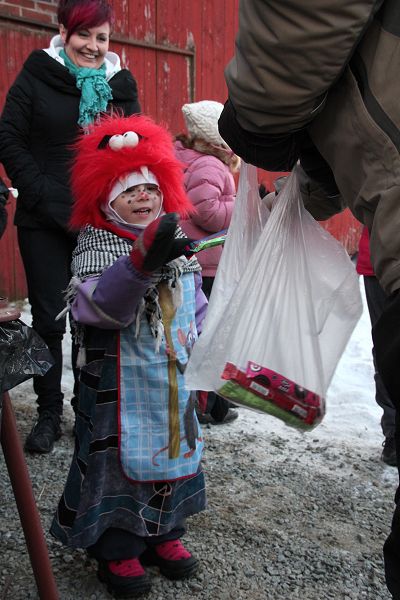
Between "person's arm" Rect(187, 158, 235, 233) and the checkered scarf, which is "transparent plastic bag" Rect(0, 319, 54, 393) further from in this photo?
"person's arm" Rect(187, 158, 235, 233)

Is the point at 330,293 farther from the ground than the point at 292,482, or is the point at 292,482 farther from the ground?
the point at 330,293

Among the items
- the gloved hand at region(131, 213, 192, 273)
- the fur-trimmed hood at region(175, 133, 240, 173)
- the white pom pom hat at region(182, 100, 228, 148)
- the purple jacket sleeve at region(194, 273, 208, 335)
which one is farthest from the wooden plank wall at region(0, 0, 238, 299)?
the gloved hand at region(131, 213, 192, 273)

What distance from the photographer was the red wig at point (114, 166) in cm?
232

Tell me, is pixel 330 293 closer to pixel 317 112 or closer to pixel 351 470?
pixel 317 112

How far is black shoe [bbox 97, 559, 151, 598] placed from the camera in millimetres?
2254

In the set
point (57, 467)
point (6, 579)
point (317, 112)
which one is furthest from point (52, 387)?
point (317, 112)

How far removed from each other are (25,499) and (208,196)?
2.34 metres

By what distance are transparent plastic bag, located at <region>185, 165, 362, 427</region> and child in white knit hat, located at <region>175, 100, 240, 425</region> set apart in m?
2.17

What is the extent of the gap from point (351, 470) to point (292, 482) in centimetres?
38

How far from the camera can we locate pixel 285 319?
1513mm

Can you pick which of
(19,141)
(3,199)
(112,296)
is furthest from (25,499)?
(19,141)

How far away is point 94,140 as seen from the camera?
2439 millimetres

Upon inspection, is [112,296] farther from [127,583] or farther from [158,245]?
[127,583]

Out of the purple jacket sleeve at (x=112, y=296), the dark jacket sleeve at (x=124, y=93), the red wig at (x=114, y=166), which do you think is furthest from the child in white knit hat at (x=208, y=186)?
the purple jacket sleeve at (x=112, y=296)
